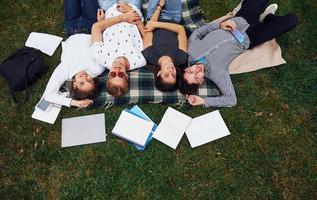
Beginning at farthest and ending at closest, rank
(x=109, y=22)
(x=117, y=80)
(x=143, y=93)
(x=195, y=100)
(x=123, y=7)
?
(x=123, y=7)
(x=109, y=22)
(x=143, y=93)
(x=195, y=100)
(x=117, y=80)

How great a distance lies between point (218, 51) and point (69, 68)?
208 centimetres

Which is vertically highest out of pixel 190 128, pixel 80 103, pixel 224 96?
pixel 224 96

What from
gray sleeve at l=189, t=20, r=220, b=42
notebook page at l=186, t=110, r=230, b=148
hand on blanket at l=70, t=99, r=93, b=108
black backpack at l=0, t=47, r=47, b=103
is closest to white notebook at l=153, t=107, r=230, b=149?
notebook page at l=186, t=110, r=230, b=148

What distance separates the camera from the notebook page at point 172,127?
4.81 metres

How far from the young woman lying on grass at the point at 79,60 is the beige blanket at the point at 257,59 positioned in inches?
54.9

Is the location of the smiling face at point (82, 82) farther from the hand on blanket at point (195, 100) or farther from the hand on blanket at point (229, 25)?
the hand on blanket at point (229, 25)

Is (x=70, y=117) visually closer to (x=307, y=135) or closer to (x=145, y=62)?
(x=145, y=62)

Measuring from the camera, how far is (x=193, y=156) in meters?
4.74

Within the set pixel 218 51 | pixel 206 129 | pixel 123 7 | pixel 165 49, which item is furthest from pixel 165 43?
pixel 206 129

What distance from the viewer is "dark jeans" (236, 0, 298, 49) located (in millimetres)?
5082

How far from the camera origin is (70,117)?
4.98 meters

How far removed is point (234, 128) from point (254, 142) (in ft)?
1.05

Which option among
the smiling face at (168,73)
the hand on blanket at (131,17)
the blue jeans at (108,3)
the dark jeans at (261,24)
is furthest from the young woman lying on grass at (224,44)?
the blue jeans at (108,3)

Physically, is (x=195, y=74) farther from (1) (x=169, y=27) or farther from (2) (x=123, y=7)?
(2) (x=123, y=7)
